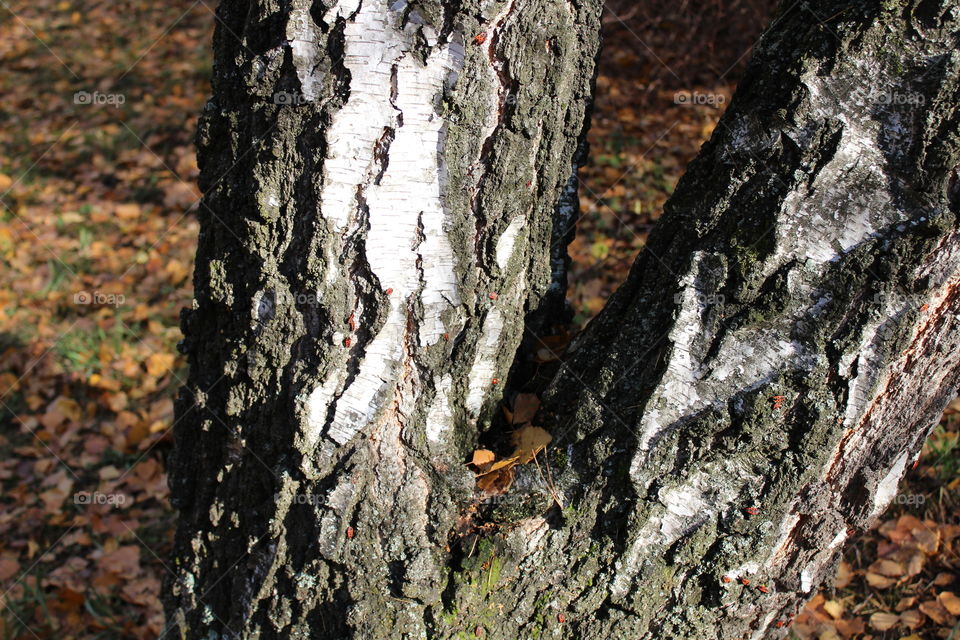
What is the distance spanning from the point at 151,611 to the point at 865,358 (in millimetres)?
2583

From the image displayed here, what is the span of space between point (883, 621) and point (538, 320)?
1667mm

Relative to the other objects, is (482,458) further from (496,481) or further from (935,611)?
(935,611)

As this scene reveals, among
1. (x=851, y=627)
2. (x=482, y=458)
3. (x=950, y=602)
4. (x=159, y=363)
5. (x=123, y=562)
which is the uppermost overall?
(x=482, y=458)

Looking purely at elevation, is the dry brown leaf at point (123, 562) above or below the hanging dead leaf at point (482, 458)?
below

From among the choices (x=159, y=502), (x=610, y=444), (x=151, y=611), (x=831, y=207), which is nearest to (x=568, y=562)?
(x=610, y=444)

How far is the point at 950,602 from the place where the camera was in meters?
2.34

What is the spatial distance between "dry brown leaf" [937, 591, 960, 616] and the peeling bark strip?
1.78 m

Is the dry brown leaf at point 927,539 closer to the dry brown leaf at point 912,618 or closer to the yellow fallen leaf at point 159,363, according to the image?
the dry brown leaf at point 912,618

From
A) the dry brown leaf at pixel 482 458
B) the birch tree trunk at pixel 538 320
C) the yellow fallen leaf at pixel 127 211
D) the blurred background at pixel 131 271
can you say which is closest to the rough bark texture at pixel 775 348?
the birch tree trunk at pixel 538 320

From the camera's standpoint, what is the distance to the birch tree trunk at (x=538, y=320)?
1.25 m

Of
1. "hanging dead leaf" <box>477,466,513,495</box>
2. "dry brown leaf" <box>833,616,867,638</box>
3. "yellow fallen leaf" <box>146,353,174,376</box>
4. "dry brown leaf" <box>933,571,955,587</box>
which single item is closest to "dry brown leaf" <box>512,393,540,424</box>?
"hanging dead leaf" <box>477,466,513,495</box>

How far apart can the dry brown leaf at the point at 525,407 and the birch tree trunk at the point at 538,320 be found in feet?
0.22

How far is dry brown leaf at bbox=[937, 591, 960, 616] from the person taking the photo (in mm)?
2318

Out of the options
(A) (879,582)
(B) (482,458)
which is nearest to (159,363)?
(B) (482,458)
